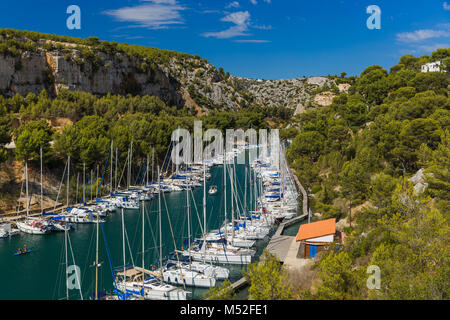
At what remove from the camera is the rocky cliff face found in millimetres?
72137

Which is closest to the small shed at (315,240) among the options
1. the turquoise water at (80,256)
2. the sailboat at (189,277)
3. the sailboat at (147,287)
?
the turquoise water at (80,256)

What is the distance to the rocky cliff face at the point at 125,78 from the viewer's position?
237 feet

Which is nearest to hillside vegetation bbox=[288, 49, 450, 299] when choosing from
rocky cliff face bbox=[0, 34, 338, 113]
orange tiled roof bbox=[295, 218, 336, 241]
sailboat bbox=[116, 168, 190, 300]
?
orange tiled roof bbox=[295, 218, 336, 241]

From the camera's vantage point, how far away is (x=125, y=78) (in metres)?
97.7

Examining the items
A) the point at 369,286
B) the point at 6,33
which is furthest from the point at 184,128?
the point at 369,286

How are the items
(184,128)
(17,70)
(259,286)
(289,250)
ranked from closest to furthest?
(259,286)
(289,250)
(17,70)
(184,128)

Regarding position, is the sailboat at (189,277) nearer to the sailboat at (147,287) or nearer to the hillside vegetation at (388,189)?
the sailboat at (147,287)

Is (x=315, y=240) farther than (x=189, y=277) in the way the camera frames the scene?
Yes

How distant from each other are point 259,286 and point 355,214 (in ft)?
68.5

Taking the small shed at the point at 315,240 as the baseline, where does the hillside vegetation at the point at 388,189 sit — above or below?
above

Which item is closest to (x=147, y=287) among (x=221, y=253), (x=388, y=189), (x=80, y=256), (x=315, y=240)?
(x=221, y=253)

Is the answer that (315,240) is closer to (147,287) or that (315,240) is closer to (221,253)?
(221,253)
